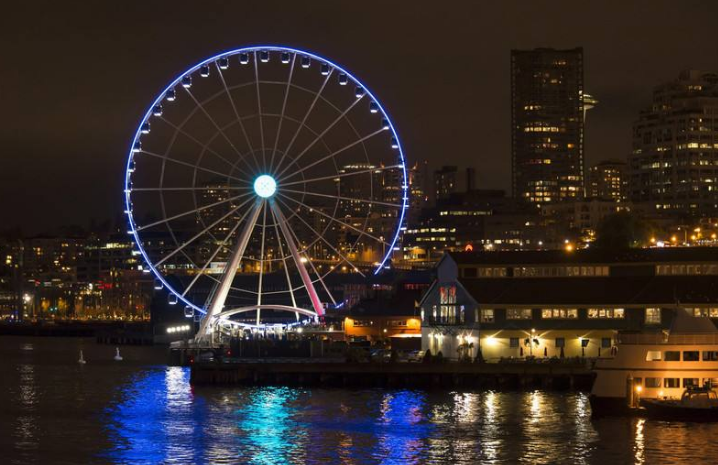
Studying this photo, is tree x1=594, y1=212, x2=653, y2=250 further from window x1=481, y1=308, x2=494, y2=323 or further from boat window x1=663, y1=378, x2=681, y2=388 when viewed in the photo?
boat window x1=663, y1=378, x2=681, y2=388

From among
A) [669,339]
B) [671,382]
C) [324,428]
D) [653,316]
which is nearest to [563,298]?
[653,316]

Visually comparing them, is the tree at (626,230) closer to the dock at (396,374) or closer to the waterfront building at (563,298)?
the waterfront building at (563,298)

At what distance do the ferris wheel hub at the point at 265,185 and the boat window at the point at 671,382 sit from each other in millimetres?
35144

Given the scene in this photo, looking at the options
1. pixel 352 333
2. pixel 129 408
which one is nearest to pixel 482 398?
pixel 129 408

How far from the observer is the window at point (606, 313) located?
94062mm

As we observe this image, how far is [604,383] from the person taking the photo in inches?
2862

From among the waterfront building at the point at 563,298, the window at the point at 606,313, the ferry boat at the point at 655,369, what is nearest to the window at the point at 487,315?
the waterfront building at the point at 563,298

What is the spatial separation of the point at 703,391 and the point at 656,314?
74.8 ft

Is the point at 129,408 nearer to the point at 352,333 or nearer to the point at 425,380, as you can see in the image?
the point at 425,380

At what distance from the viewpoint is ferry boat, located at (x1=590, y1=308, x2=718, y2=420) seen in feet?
236

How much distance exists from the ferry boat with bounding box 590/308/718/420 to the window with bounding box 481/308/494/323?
23395 mm

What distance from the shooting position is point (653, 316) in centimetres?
9369

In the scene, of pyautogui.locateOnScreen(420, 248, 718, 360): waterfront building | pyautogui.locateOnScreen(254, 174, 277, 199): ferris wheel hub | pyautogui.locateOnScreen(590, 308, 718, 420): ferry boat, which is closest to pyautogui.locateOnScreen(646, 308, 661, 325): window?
pyautogui.locateOnScreen(420, 248, 718, 360): waterfront building

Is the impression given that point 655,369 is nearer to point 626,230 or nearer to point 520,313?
point 520,313
